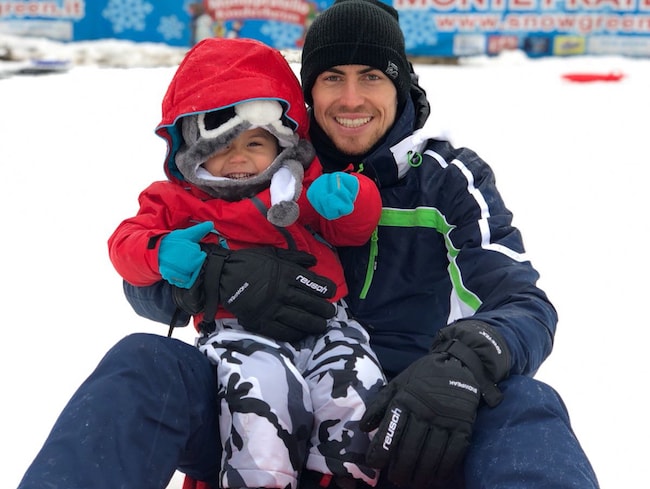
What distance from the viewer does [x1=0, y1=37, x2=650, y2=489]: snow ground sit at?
2.76 meters

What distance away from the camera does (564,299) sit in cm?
→ 358

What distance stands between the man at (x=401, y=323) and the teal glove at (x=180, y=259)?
0.07 meters

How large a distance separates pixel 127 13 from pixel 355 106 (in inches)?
232

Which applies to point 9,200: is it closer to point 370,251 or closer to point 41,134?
point 41,134

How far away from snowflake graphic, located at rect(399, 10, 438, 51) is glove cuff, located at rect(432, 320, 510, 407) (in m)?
6.55

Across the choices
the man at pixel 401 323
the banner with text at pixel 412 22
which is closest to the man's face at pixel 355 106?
the man at pixel 401 323

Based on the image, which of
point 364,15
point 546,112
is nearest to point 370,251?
point 364,15

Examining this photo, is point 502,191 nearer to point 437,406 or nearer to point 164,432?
point 437,406

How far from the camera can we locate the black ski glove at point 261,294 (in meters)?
1.89

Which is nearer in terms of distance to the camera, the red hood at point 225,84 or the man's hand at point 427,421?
the man's hand at point 427,421

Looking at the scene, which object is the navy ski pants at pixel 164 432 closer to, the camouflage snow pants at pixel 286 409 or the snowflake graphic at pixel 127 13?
the camouflage snow pants at pixel 286 409

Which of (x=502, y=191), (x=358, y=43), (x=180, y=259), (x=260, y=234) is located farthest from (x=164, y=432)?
(x=502, y=191)

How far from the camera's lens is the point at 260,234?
2.06 meters

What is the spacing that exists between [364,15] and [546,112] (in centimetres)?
459
